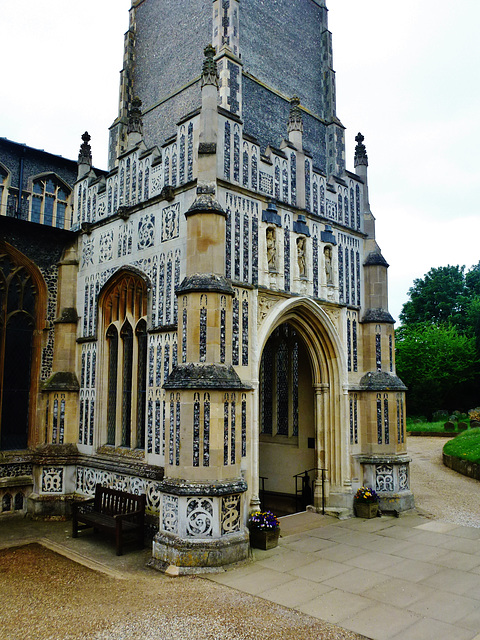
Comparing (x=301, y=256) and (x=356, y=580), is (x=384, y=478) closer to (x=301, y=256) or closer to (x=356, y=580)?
(x=356, y=580)

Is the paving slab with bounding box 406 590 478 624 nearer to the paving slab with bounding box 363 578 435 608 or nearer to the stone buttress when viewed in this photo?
the paving slab with bounding box 363 578 435 608

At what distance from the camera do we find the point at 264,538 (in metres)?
7.95

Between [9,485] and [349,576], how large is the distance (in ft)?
22.4

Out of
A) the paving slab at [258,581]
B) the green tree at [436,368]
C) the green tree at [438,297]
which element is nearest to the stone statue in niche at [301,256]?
the paving slab at [258,581]

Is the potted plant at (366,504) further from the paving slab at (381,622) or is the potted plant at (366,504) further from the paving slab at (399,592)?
the paving slab at (381,622)

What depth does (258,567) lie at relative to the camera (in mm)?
7164

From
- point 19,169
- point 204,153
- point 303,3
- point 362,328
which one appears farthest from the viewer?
point 303,3

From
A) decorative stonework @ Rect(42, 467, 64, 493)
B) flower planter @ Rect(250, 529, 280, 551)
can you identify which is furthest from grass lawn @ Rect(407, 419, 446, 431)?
decorative stonework @ Rect(42, 467, 64, 493)

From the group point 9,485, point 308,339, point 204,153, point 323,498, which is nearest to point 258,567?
point 323,498

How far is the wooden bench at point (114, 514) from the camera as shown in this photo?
8031mm

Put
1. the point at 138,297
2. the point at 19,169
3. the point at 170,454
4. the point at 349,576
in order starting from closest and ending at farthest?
1. the point at 349,576
2. the point at 170,454
3. the point at 138,297
4. the point at 19,169

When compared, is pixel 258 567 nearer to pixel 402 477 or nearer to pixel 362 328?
pixel 402 477

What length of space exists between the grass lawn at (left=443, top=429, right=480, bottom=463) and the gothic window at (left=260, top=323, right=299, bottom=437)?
7.07m

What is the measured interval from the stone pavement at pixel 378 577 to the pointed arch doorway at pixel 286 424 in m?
2.05
